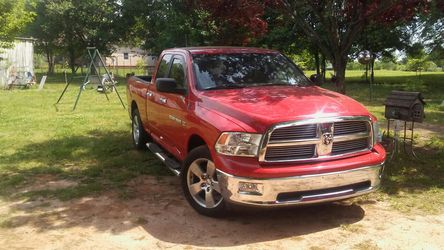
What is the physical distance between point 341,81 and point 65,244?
17.6ft

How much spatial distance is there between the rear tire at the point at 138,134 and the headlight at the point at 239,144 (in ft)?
12.2

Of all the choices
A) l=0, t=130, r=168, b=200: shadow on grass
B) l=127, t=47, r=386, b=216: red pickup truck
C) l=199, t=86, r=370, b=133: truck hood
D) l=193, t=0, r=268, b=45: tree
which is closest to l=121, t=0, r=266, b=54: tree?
l=193, t=0, r=268, b=45: tree

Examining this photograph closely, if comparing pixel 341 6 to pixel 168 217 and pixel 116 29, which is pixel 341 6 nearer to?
pixel 168 217

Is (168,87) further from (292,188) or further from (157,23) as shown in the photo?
(157,23)

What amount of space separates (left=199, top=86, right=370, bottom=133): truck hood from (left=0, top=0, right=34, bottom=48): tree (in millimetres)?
15862

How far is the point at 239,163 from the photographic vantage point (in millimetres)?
4402

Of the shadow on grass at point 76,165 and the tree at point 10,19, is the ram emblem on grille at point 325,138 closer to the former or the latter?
the shadow on grass at point 76,165

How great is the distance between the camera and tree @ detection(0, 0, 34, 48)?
18359mm

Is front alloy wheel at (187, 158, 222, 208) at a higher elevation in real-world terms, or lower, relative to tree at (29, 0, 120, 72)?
lower

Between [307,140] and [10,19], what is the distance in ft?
57.1

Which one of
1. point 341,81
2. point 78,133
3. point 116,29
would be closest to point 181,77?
point 341,81

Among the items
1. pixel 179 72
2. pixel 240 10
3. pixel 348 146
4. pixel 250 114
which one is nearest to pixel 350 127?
pixel 348 146

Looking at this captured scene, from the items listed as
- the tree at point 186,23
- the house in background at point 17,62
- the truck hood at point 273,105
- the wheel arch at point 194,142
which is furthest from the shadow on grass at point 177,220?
the house in background at point 17,62

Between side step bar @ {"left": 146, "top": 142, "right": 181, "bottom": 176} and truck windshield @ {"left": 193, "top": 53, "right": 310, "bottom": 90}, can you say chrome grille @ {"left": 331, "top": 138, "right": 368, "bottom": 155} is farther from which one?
side step bar @ {"left": 146, "top": 142, "right": 181, "bottom": 176}
